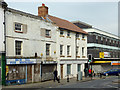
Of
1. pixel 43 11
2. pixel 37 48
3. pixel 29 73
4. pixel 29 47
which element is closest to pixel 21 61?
pixel 29 73

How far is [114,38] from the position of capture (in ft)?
190

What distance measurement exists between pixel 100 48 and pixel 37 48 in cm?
2476

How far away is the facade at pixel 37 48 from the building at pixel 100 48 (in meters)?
10.3

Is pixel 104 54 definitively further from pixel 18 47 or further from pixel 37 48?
pixel 18 47

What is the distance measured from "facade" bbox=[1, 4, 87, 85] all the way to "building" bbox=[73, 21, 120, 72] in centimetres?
1028

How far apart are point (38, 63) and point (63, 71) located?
6.74 metres

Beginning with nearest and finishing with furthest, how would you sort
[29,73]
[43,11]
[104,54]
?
[29,73]
[43,11]
[104,54]

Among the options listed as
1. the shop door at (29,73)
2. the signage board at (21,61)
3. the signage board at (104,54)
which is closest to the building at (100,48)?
the signage board at (104,54)

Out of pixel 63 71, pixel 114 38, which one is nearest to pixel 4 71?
pixel 63 71

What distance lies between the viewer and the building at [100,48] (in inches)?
1829

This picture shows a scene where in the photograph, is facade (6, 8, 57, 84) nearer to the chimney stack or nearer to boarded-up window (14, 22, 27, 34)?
boarded-up window (14, 22, 27, 34)

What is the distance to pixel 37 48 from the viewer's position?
27516 mm

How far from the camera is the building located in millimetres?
46469

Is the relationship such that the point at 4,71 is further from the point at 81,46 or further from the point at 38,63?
the point at 81,46
